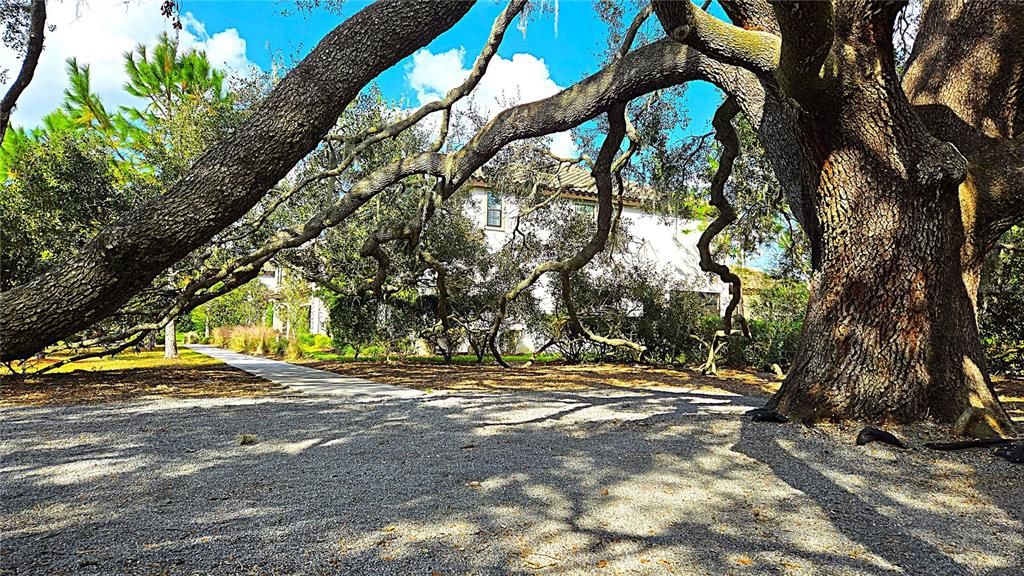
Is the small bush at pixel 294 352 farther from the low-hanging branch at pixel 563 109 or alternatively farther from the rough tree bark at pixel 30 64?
the rough tree bark at pixel 30 64

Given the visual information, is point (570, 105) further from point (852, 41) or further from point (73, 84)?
point (73, 84)

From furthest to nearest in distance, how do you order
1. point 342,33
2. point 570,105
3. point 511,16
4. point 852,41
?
point 511,16
point 570,105
point 852,41
point 342,33

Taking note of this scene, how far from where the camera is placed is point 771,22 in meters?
4.83

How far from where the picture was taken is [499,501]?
270 cm

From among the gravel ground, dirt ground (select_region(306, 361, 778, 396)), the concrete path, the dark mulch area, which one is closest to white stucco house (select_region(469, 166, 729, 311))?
dirt ground (select_region(306, 361, 778, 396))

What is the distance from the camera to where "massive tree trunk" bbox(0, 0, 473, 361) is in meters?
2.83

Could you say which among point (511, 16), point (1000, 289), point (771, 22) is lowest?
point (1000, 289)

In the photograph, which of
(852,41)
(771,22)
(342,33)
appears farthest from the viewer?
(771,22)

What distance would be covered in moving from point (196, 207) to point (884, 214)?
4567 millimetres

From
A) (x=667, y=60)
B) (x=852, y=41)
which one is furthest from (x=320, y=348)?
(x=852, y=41)

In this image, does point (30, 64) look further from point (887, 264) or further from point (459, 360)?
point (459, 360)

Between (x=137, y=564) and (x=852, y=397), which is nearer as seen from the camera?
(x=137, y=564)

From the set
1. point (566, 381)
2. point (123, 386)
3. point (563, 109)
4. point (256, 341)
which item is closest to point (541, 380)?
point (566, 381)

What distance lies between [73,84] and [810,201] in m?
22.5
